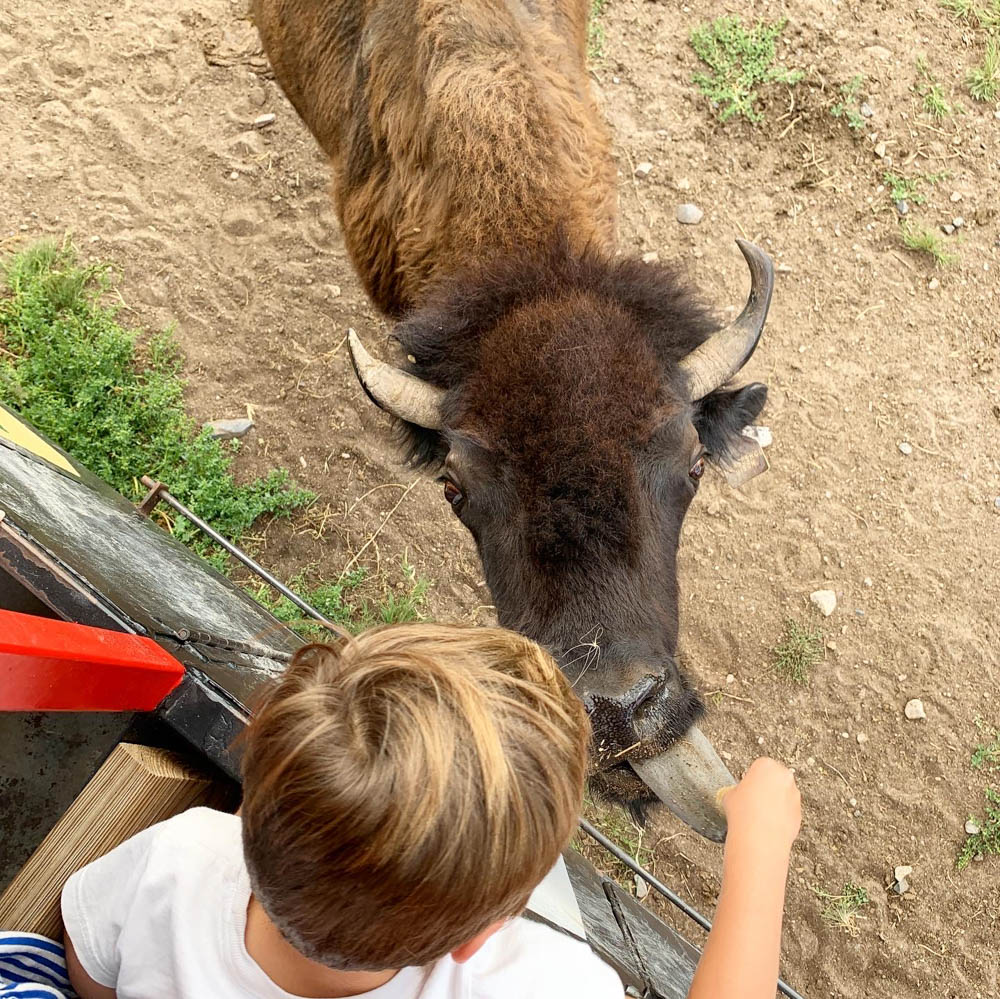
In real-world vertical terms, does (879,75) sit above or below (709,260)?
above

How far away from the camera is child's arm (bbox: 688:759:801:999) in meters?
1.60

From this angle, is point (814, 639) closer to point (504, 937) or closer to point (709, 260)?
point (709, 260)

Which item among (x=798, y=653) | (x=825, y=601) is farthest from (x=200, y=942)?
(x=825, y=601)

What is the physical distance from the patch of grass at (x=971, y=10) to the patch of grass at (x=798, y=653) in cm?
471

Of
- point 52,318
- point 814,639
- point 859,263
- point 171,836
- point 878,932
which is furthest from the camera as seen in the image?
point 859,263

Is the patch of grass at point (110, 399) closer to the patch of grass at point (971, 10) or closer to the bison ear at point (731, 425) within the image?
the bison ear at point (731, 425)

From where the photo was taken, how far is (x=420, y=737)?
116cm

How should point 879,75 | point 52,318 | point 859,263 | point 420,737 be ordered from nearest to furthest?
point 420,737 → point 52,318 → point 859,263 → point 879,75

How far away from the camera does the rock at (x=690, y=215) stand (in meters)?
5.34

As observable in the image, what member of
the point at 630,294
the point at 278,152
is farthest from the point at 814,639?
the point at 278,152

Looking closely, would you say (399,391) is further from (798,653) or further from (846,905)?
(846,905)

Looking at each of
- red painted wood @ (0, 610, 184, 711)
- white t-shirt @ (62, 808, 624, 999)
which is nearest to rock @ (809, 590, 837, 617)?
white t-shirt @ (62, 808, 624, 999)

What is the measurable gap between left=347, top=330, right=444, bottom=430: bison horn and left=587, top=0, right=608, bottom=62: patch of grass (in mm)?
3834

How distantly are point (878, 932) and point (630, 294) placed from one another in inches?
132
